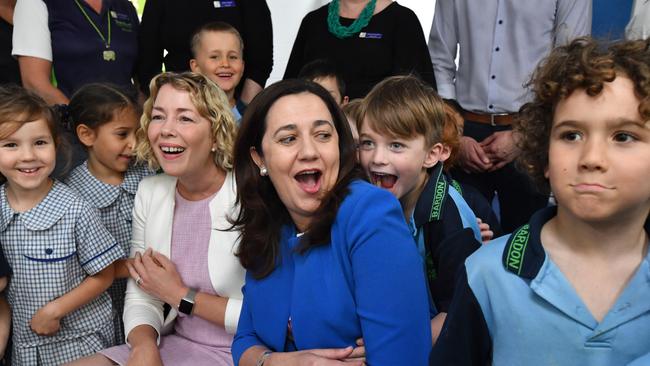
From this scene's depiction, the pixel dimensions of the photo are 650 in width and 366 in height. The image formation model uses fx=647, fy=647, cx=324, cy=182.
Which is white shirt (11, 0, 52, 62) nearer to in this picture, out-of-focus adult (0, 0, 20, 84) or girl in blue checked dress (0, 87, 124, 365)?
out-of-focus adult (0, 0, 20, 84)

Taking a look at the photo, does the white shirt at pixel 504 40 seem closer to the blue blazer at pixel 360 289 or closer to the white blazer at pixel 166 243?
the white blazer at pixel 166 243

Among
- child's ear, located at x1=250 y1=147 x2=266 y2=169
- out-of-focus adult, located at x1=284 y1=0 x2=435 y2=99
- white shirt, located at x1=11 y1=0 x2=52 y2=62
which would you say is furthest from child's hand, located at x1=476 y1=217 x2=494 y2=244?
white shirt, located at x1=11 y1=0 x2=52 y2=62

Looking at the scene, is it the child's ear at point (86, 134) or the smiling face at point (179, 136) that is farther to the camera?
the child's ear at point (86, 134)

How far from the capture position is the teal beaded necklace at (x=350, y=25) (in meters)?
3.26

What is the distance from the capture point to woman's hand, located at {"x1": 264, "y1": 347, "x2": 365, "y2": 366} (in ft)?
5.36

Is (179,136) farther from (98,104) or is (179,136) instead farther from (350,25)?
(350,25)

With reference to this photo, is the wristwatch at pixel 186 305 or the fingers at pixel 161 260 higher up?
the fingers at pixel 161 260

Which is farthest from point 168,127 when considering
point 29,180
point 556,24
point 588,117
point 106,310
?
point 556,24

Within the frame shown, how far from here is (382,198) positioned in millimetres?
1671

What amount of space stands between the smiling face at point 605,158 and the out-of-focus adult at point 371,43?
199cm

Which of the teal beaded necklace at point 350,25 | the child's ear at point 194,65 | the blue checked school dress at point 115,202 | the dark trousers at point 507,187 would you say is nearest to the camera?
the blue checked school dress at point 115,202

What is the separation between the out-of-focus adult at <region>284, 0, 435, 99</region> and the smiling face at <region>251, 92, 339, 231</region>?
1496mm

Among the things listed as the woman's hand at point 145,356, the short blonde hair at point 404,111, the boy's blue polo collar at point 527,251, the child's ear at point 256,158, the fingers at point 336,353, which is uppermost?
the short blonde hair at point 404,111

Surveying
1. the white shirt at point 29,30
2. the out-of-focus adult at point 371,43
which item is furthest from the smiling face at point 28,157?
the out-of-focus adult at point 371,43
